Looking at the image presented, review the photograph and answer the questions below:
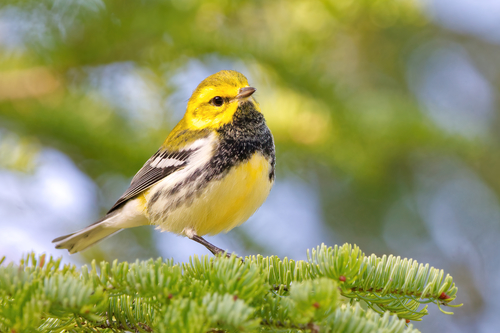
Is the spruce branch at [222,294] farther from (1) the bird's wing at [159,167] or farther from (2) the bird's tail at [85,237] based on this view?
(2) the bird's tail at [85,237]

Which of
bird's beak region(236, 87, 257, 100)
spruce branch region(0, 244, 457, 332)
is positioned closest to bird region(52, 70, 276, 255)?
bird's beak region(236, 87, 257, 100)

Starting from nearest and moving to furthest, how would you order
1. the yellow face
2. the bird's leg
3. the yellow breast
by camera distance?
the yellow breast
the bird's leg
the yellow face

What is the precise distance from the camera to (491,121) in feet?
16.8

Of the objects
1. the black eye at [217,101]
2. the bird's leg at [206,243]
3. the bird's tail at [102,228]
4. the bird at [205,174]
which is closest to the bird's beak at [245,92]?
the bird at [205,174]

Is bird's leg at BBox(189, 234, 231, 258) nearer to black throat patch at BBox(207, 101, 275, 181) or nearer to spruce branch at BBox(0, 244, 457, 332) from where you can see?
black throat patch at BBox(207, 101, 275, 181)

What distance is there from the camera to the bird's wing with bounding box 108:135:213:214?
2779mm

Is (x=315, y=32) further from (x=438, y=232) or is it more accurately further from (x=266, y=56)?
(x=438, y=232)

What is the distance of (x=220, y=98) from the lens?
9.43 ft

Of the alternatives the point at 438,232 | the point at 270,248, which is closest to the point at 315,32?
the point at 270,248

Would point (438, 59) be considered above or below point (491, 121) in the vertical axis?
above

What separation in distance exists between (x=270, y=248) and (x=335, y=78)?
137cm

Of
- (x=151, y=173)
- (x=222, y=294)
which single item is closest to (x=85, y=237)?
(x=151, y=173)

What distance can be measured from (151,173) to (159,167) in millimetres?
66

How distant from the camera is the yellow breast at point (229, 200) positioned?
2.49 metres
